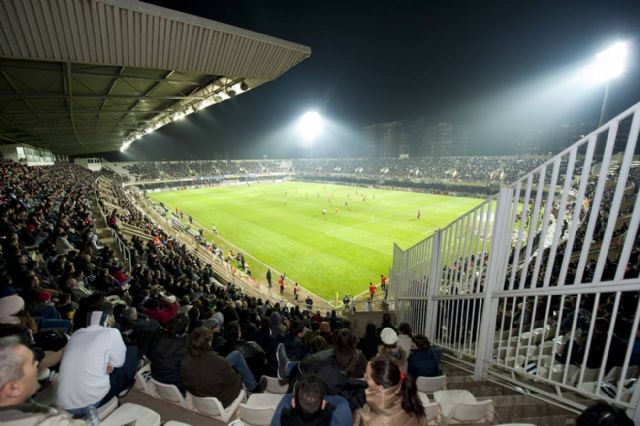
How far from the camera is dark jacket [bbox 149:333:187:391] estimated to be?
361cm

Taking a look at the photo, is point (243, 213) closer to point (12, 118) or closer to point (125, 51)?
point (12, 118)

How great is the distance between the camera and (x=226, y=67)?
7516 mm

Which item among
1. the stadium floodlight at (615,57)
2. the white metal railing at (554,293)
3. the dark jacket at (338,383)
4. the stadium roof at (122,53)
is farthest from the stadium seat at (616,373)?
the stadium floodlight at (615,57)

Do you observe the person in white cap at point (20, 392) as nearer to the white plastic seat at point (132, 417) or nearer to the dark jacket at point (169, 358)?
the white plastic seat at point (132, 417)

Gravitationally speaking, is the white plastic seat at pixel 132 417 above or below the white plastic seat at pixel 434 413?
above

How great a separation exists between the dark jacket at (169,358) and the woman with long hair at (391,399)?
2505mm

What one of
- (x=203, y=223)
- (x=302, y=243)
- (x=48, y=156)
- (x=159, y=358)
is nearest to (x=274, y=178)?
(x=48, y=156)

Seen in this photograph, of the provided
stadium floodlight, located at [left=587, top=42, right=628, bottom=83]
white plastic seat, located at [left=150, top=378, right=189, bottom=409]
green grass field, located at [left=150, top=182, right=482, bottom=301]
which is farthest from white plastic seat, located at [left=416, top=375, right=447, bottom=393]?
stadium floodlight, located at [left=587, top=42, right=628, bottom=83]

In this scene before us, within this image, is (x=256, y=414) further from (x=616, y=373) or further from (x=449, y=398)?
(x=616, y=373)

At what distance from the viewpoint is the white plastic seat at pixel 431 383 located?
392 centimetres

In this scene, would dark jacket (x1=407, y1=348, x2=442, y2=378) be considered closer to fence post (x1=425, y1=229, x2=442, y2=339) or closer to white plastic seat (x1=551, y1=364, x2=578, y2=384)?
white plastic seat (x1=551, y1=364, x2=578, y2=384)

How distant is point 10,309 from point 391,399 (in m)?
4.40

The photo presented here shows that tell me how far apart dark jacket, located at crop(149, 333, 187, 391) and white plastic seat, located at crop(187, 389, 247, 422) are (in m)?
0.37

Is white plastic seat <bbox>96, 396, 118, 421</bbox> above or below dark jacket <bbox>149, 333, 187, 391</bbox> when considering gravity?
below
